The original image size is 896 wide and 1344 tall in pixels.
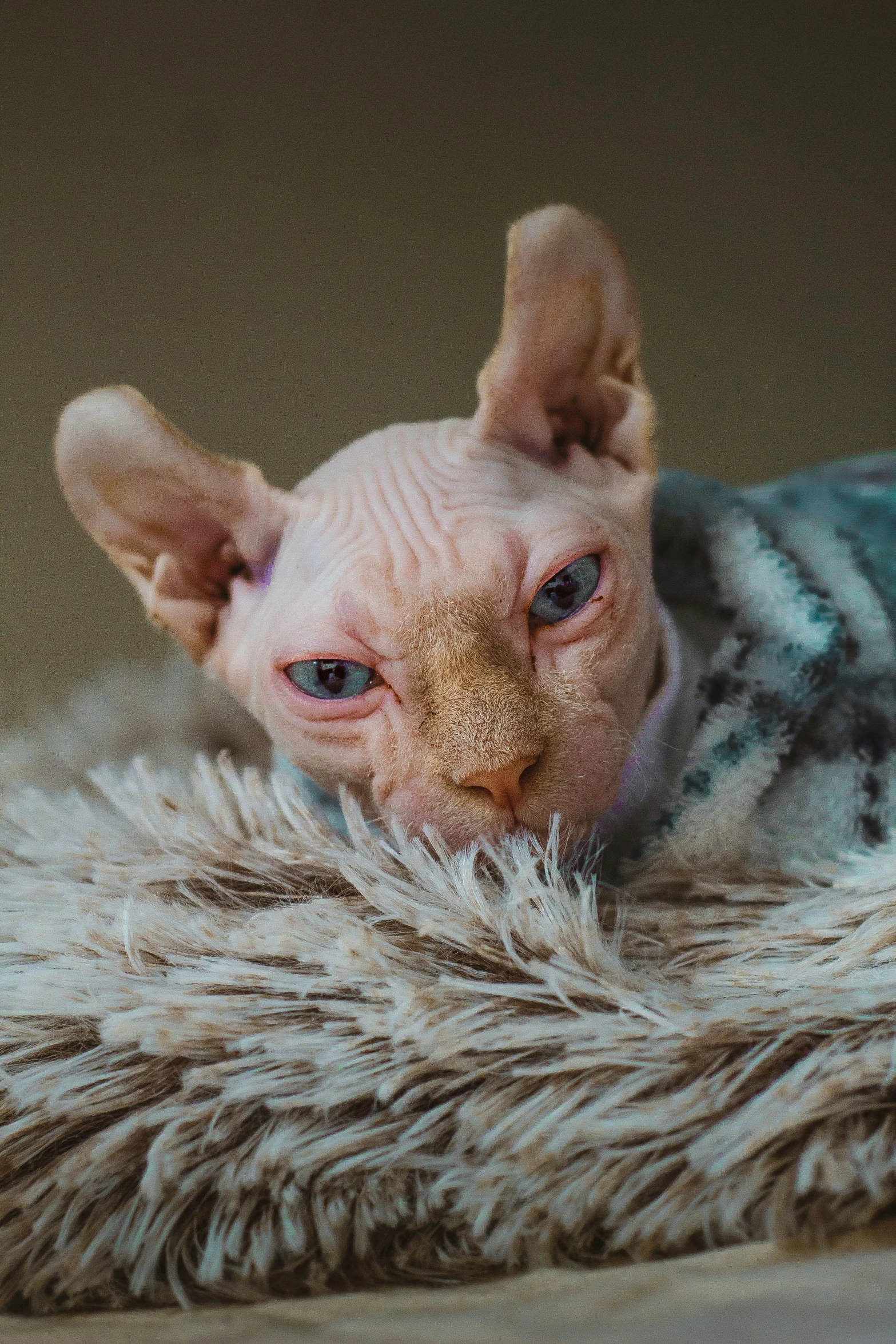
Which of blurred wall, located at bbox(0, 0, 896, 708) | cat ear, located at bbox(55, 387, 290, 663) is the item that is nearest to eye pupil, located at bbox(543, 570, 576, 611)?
cat ear, located at bbox(55, 387, 290, 663)

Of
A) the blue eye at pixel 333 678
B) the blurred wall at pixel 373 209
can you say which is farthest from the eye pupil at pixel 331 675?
the blurred wall at pixel 373 209

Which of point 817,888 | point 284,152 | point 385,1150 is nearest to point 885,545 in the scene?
point 817,888

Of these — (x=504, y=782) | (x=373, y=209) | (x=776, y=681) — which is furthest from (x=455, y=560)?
(x=373, y=209)

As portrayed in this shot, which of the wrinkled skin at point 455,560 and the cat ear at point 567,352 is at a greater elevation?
the cat ear at point 567,352

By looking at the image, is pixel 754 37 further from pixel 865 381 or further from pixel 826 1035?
pixel 826 1035

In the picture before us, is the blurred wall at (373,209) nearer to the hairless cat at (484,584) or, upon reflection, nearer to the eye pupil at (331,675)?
the hairless cat at (484,584)

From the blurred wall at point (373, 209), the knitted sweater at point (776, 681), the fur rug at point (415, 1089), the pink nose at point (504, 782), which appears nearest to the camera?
the fur rug at point (415, 1089)

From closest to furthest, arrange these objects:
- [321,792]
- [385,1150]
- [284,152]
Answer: [385,1150], [321,792], [284,152]
